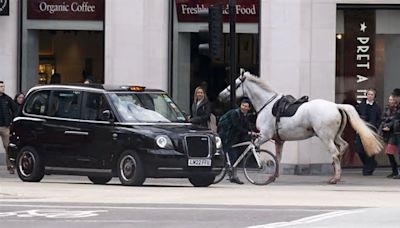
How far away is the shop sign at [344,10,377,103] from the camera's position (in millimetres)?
26281

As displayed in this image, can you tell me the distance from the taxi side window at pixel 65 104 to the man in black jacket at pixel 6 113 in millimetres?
3347

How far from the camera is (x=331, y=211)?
51.9 ft

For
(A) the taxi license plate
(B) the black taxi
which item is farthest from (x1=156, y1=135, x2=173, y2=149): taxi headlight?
(A) the taxi license plate

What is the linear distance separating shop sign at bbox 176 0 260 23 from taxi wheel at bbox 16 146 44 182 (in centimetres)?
617

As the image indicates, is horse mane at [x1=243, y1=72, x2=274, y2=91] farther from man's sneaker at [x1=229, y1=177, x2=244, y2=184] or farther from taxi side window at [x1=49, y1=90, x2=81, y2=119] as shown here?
taxi side window at [x1=49, y1=90, x2=81, y2=119]

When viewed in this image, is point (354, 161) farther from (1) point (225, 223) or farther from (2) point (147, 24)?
(1) point (225, 223)

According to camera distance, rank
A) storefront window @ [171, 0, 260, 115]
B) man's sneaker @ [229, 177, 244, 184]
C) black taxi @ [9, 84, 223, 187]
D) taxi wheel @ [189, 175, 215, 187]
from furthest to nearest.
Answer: storefront window @ [171, 0, 260, 115]
man's sneaker @ [229, 177, 244, 184]
taxi wheel @ [189, 175, 215, 187]
black taxi @ [9, 84, 223, 187]

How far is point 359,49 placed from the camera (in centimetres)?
2631

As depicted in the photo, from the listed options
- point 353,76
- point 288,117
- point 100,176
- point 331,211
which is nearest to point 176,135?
point 100,176

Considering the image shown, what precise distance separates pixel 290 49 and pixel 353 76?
177cm

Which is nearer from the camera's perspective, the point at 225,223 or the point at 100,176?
the point at 225,223

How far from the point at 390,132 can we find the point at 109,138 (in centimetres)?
702

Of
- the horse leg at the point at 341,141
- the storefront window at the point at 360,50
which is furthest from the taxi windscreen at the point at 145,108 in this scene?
the storefront window at the point at 360,50

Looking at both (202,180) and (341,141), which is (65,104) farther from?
(341,141)
